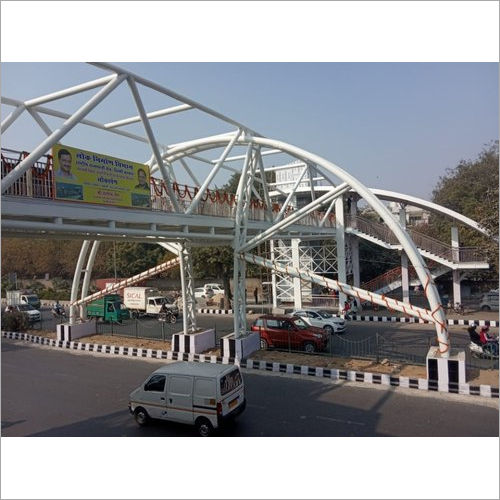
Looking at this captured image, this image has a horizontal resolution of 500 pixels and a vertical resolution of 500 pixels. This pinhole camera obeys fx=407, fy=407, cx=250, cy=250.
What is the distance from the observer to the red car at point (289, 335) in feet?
56.2

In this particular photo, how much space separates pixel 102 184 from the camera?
41.8ft

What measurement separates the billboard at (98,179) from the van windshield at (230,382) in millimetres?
6649

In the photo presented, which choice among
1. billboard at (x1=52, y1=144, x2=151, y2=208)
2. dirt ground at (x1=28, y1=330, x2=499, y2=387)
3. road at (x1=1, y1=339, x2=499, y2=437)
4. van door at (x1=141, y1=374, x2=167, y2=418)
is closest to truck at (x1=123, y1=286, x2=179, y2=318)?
dirt ground at (x1=28, y1=330, x2=499, y2=387)

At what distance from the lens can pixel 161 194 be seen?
15602 mm

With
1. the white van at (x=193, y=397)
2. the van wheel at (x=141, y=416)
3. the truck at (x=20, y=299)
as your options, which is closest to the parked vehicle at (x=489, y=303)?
the white van at (x=193, y=397)

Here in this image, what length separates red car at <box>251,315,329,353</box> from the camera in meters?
17.1

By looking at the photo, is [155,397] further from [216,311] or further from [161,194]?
[216,311]

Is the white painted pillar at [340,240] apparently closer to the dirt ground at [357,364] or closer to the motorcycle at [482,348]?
the motorcycle at [482,348]

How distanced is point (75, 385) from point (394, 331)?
16.6 metres

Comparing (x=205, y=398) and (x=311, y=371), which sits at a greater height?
(x=205, y=398)

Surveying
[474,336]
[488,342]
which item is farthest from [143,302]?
[488,342]

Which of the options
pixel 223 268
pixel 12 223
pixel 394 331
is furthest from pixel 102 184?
pixel 223 268

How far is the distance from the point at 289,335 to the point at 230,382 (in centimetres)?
796

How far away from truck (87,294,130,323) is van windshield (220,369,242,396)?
20.0 meters
